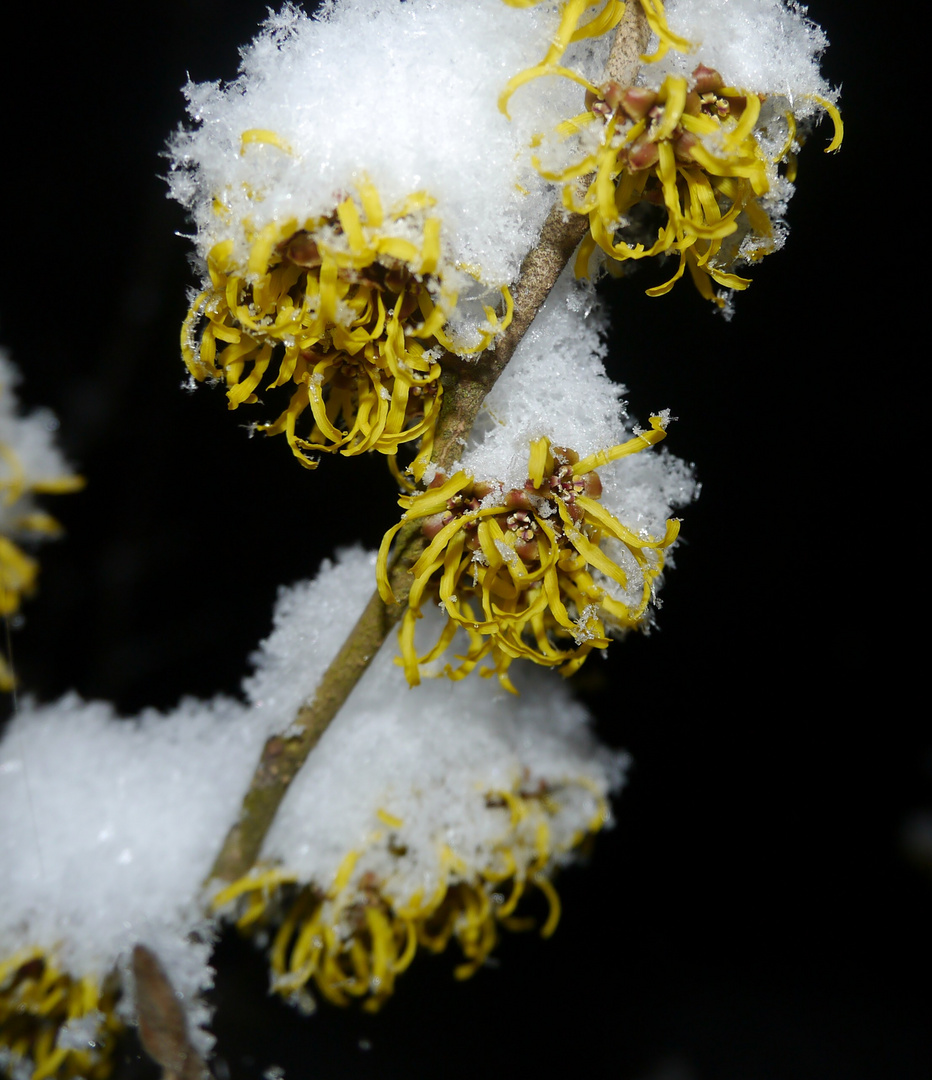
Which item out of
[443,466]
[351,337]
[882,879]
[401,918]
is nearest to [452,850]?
[401,918]

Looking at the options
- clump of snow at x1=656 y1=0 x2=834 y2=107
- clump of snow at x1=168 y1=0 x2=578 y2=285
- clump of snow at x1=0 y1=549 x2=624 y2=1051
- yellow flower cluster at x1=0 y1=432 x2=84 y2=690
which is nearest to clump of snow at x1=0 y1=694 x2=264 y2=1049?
clump of snow at x1=0 y1=549 x2=624 y2=1051

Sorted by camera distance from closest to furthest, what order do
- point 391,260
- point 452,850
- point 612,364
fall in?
point 391,260
point 612,364
point 452,850

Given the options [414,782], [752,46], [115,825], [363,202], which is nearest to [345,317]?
[363,202]

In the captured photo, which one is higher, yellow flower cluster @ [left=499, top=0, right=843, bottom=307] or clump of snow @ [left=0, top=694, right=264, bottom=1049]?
yellow flower cluster @ [left=499, top=0, right=843, bottom=307]

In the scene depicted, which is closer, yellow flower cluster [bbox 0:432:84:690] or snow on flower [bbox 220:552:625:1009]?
snow on flower [bbox 220:552:625:1009]

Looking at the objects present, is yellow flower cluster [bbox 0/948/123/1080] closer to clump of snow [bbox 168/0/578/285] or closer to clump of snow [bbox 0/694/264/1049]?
clump of snow [bbox 0/694/264/1049]

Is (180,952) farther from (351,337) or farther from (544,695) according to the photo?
(351,337)
